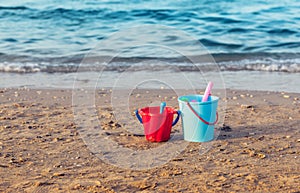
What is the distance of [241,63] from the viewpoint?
976 cm

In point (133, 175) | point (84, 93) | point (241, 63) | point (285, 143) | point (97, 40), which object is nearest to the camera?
point (133, 175)

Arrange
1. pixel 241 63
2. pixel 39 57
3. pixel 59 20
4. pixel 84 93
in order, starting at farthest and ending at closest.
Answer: pixel 59 20 → pixel 39 57 → pixel 241 63 → pixel 84 93

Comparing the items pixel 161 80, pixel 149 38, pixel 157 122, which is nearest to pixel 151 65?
pixel 161 80

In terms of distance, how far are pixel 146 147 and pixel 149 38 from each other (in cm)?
773

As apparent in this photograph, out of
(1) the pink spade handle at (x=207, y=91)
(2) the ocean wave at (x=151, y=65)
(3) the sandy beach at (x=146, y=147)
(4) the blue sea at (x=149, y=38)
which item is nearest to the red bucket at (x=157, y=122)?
(3) the sandy beach at (x=146, y=147)

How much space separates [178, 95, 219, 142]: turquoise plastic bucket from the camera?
14.7 feet

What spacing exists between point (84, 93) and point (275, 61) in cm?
442

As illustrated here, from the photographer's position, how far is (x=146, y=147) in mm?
4492

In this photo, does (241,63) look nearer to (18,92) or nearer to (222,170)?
(18,92)

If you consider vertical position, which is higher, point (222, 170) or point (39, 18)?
point (39, 18)

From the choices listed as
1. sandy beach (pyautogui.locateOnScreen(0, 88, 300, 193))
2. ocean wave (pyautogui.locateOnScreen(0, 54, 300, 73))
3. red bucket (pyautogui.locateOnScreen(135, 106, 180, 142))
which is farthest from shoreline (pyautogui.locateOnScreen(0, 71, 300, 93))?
red bucket (pyautogui.locateOnScreen(135, 106, 180, 142))

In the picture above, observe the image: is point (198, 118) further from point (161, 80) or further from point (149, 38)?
point (149, 38)

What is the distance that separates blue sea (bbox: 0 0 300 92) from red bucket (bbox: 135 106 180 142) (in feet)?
10.4

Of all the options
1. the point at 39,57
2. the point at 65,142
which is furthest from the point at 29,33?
the point at 65,142
